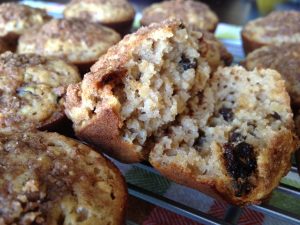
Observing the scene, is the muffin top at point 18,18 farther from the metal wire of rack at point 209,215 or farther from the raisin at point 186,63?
the metal wire of rack at point 209,215

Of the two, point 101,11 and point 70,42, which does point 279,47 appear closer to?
point 70,42

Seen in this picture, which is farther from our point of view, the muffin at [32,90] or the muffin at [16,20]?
the muffin at [16,20]

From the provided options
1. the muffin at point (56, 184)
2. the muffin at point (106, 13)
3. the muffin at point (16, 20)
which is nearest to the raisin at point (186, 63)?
the muffin at point (56, 184)

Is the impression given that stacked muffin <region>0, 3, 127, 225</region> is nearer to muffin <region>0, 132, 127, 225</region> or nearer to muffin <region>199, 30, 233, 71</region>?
muffin <region>0, 132, 127, 225</region>

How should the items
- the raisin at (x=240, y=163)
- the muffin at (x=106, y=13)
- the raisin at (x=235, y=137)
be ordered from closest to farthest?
the raisin at (x=240, y=163) → the raisin at (x=235, y=137) → the muffin at (x=106, y=13)

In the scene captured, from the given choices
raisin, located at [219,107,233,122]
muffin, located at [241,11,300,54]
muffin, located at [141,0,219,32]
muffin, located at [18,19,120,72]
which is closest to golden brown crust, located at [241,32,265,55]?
muffin, located at [241,11,300,54]

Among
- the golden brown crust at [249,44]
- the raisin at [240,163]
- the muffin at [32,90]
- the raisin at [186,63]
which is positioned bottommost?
the golden brown crust at [249,44]

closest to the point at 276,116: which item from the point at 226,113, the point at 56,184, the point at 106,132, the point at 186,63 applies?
the point at 226,113
